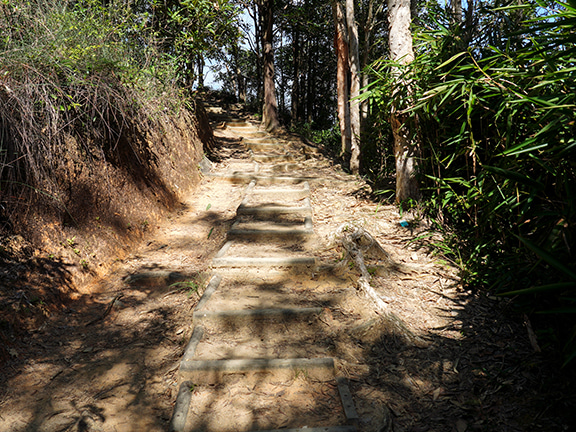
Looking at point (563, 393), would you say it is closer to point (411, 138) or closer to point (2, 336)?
point (411, 138)

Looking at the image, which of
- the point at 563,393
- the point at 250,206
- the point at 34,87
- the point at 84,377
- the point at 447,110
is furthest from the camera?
the point at 250,206

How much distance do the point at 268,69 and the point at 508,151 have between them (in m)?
10.9

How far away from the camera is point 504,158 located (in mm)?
2557

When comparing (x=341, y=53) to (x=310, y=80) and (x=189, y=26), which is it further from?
(x=310, y=80)

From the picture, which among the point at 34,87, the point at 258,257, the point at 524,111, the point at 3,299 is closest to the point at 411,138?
the point at 524,111

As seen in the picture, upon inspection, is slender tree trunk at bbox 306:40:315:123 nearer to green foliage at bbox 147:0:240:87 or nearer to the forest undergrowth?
green foliage at bbox 147:0:240:87

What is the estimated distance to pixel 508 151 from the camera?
213 centimetres

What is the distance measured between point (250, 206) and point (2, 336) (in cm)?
312

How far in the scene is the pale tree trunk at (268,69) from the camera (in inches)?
454

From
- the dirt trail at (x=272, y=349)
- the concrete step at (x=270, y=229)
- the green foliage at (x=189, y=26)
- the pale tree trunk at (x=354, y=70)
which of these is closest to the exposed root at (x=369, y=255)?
the dirt trail at (x=272, y=349)

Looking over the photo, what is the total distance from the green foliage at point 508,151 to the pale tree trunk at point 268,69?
7.89 m

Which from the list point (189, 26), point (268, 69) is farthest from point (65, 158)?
point (268, 69)

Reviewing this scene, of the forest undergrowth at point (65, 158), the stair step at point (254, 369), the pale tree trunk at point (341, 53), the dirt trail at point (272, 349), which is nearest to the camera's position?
the dirt trail at point (272, 349)

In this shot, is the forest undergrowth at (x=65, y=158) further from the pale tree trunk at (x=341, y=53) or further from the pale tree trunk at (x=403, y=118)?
the pale tree trunk at (x=341, y=53)
